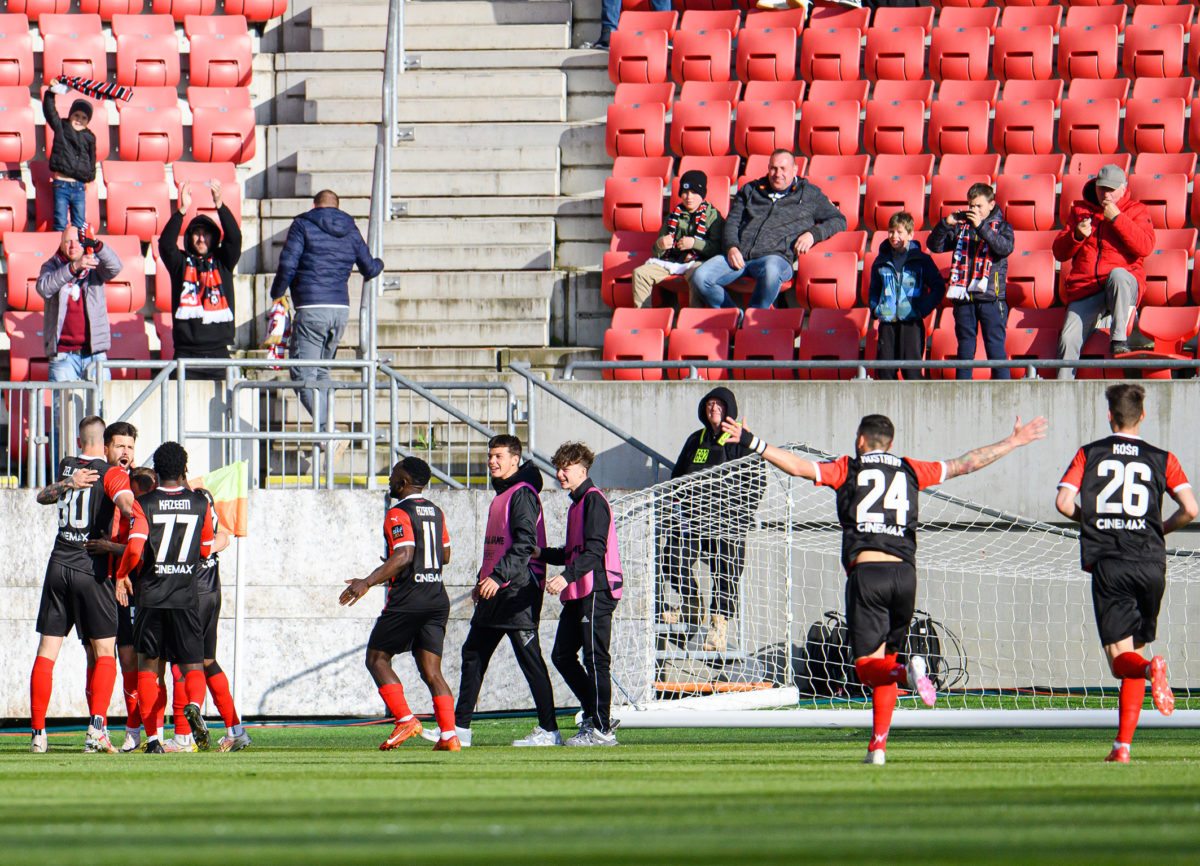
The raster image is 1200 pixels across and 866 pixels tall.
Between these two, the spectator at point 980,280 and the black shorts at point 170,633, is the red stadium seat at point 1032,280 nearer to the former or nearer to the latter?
the spectator at point 980,280

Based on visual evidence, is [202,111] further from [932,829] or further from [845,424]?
[932,829]

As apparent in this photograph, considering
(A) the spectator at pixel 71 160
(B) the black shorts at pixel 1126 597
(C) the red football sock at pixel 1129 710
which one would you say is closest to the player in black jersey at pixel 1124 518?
(B) the black shorts at pixel 1126 597

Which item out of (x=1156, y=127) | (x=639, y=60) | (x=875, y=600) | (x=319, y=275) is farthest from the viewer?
(x=639, y=60)

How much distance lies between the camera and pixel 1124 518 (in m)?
8.20

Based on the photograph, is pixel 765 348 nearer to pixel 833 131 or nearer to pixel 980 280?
pixel 980 280

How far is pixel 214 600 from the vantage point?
9906 mm

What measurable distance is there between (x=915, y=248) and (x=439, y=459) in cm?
435

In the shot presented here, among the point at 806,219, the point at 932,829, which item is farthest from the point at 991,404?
the point at 932,829

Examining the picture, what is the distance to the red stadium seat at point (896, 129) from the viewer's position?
16203mm

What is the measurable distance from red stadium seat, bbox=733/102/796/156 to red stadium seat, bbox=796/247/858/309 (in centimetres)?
210

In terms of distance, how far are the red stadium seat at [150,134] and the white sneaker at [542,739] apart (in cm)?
930

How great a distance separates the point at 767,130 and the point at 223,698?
29.7 ft

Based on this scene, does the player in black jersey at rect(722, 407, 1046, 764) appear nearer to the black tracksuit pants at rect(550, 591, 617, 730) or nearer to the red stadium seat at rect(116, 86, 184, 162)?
the black tracksuit pants at rect(550, 591, 617, 730)

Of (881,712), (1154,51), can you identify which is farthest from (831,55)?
(881,712)
